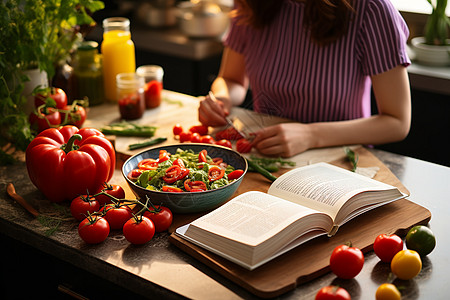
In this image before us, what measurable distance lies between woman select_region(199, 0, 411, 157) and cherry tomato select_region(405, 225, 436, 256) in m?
0.58

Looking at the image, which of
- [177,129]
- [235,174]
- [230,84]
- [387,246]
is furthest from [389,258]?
[230,84]

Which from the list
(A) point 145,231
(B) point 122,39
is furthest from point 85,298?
(B) point 122,39

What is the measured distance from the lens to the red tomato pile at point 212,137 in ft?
5.69

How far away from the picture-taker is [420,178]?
1.59 meters

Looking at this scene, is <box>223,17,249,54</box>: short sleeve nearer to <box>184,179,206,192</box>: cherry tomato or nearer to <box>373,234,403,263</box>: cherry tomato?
<box>184,179,206,192</box>: cherry tomato

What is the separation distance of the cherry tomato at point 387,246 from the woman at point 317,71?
574 millimetres

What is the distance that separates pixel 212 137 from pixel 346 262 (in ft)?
2.83

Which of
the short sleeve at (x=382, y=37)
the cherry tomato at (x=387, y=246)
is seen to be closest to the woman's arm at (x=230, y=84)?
the short sleeve at (x=382, y=37)

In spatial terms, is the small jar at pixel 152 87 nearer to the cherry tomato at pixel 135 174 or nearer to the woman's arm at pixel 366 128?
Answer: the woman's arm at pixel 366 128

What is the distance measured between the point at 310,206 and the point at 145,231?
0.40 metres

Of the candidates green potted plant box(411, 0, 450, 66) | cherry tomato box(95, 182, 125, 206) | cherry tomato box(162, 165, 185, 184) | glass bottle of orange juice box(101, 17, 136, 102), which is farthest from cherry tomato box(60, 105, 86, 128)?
green potted plant box(411, 0, 450, 66)

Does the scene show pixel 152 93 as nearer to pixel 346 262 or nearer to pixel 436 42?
pixel 346 262

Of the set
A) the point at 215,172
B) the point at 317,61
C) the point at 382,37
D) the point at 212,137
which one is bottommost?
the point at 212,137

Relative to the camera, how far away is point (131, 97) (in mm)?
1993
